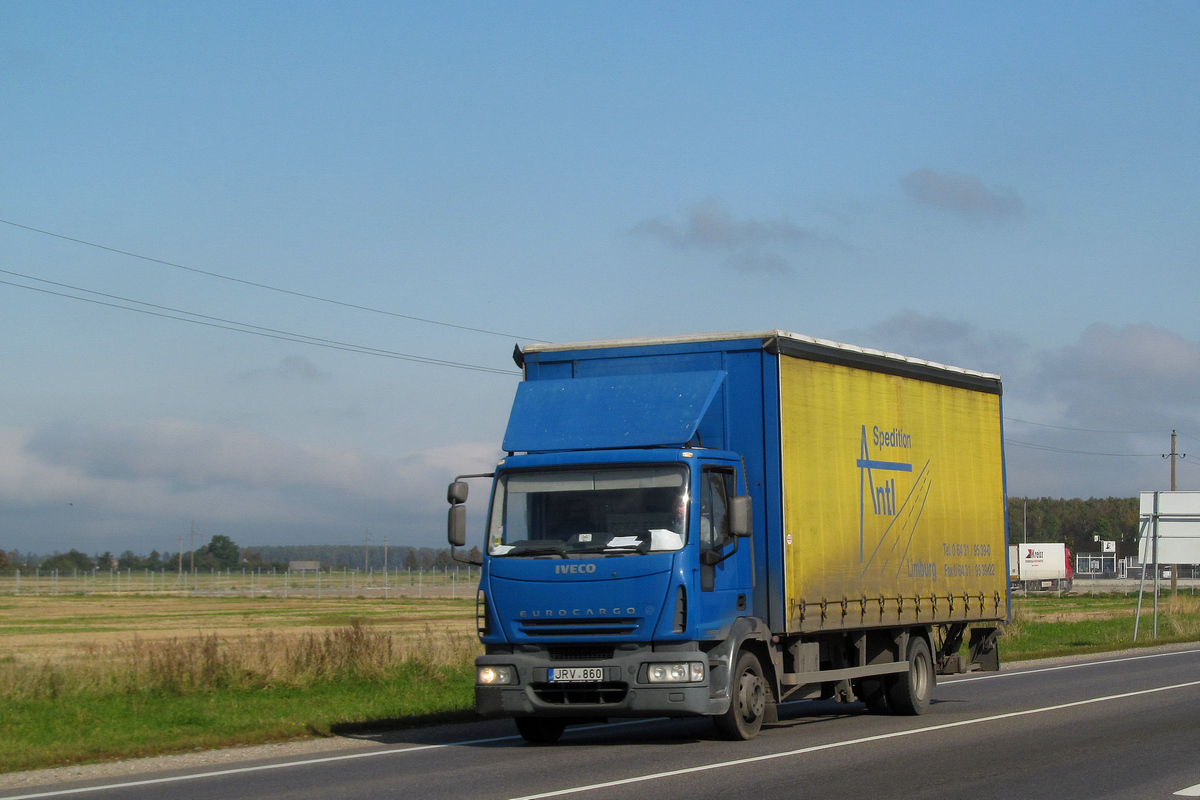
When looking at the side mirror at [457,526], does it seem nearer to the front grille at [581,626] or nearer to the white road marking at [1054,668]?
the front grille at [581,626]

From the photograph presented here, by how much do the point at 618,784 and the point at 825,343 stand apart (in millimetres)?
5820

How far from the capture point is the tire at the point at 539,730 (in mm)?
13366

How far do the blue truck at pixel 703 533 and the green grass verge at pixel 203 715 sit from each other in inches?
134

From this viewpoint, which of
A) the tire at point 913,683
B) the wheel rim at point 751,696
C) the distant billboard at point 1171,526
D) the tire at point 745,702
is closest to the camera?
the tire at point 745,702

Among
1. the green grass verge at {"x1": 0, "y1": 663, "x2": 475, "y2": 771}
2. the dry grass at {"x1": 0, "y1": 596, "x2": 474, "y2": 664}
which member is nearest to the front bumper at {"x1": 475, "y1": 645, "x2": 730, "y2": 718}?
the green grass verge at {"x1": 0, "y1": 663, "x2": 475, "y2": 771}

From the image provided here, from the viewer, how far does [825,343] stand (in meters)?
14.2

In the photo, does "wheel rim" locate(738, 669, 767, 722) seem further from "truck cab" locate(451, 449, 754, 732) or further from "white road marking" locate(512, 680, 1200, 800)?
"white road marking" locate(512, 680, 1200, 800)

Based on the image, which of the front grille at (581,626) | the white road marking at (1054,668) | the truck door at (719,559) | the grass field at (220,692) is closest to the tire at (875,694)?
the truck door at (719,559)

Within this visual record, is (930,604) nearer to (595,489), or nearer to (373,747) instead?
(595,489)

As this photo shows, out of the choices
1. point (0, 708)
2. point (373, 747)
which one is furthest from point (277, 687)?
point (373, 747)

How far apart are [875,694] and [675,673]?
17.0 ft

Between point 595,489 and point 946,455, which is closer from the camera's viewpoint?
point 595,489

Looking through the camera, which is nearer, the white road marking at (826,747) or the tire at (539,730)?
the white road marking at (826,747)

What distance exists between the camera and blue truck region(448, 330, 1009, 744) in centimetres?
1201
